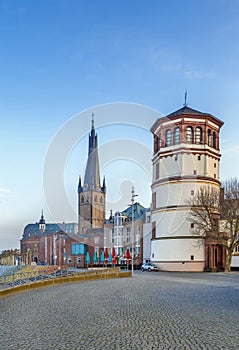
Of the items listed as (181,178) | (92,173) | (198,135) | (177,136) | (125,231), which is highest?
(92,173)

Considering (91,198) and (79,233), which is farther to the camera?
(91,198)

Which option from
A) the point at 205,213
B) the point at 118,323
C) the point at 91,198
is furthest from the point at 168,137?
the point at 91,198

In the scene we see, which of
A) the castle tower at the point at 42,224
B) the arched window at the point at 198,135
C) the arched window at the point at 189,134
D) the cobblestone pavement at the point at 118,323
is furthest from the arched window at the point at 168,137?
the castle tower at the point at 42,224

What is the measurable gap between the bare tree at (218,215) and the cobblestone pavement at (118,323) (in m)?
36.6

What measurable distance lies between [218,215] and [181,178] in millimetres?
7043

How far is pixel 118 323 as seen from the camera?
14.1 m

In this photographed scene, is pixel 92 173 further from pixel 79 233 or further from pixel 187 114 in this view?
pixel 187 114

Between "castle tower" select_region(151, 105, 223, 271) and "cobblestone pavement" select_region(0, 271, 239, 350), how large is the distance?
40.7 m

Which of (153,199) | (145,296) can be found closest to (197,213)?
(153,199)

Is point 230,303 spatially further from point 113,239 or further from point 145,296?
point 113,239

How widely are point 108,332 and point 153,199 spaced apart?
56.2 metres

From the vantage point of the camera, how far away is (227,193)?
202 feet

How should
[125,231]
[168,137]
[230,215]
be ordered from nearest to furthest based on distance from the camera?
1. [230,215]
2. [168,137]
3. [125,231]

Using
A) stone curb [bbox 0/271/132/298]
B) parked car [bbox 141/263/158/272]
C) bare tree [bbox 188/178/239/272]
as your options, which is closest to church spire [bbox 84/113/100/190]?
parked car [bbox 141/263/158/272]
